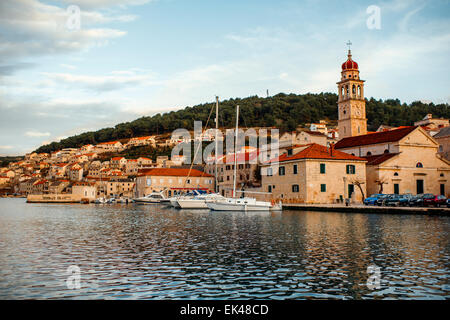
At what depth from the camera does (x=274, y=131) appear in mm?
125250

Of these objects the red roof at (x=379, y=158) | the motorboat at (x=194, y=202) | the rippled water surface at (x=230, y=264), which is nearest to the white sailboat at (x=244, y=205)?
the motorboat at (x=194, y=202)

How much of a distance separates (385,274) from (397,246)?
18.8 feet

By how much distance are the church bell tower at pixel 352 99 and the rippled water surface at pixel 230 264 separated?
5459 cm

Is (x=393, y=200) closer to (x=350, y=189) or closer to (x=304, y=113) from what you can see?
(x=350, y=189)

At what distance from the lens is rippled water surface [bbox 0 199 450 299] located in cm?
999

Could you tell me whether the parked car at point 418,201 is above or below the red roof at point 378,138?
below

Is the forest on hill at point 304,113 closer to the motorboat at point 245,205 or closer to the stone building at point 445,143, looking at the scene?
the stone building at point 445,143

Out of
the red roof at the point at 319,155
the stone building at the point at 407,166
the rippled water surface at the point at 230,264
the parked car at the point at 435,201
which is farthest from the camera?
the stone building at the point at 407,166

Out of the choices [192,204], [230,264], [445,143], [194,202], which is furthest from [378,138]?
[230,264]

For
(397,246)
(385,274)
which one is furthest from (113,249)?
(397,246)

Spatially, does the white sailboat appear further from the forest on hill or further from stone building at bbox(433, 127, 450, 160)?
the forest on hill

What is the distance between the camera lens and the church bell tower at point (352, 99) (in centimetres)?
7325

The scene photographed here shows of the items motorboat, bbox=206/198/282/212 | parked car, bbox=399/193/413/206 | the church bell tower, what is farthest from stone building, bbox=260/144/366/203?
the church bell tower
